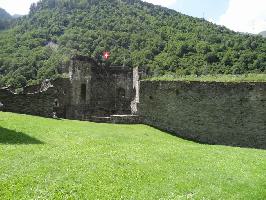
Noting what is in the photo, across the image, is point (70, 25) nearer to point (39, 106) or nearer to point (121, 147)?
point (39, 106)

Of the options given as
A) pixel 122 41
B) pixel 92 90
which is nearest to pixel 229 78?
pixel 92 90

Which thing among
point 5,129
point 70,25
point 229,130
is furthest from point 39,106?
point 70,25

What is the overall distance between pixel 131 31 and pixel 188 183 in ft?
337

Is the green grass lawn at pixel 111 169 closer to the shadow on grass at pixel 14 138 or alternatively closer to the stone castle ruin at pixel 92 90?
the shadow on grass at pixel 14 138

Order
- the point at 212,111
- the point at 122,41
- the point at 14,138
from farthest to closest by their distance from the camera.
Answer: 1. the point at 122,41
2. the point at 212,111
3. the point at 14,138

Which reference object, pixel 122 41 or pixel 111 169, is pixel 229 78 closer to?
pixel 111 169

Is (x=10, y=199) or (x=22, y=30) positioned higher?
(x=22, y=30)

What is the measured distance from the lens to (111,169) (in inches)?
541

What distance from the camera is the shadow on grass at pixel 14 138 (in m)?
16.2

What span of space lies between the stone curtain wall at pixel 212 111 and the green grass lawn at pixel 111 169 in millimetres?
7627

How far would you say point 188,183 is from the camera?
13.4 m

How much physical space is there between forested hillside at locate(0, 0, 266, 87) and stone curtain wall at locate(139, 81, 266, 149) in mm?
29433

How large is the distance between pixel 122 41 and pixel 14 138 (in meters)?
92.2

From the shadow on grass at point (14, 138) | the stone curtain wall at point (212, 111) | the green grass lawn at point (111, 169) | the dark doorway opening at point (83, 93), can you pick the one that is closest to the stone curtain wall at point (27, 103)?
the green grass lawn at point (111, 169)
